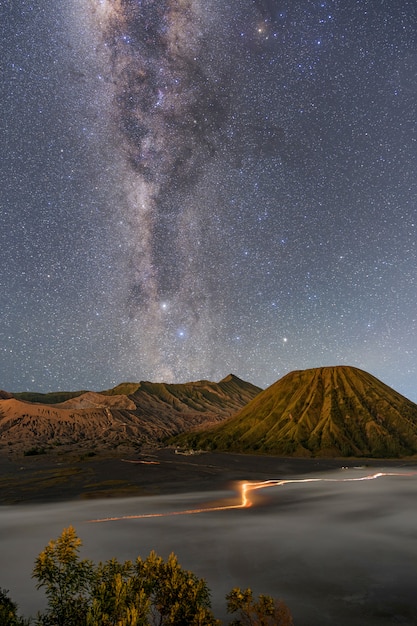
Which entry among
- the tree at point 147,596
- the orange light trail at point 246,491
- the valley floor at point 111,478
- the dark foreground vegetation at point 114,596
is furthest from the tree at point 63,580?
A: the valley floor at point 111,478

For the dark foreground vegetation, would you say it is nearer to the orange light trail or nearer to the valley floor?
the orange light trail

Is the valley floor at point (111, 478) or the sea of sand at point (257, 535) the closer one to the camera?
the sea of sand at point (257, 535)

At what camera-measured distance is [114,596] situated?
11953 millimetres

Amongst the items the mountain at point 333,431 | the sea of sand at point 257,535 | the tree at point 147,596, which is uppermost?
the mountain at point 333,431

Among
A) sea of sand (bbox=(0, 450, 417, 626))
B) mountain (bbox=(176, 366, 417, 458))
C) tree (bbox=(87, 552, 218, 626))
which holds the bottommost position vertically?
sea of sand (bbox=(0, 450, 417, 626))

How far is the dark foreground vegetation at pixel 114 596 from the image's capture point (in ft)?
37.7

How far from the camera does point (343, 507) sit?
173 ft

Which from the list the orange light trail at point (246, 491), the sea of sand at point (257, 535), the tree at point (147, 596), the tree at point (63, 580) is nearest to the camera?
the tree at point (147, 596)

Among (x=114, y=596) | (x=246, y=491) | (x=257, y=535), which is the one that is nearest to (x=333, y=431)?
(x=246, y=491)

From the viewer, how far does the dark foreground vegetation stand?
11484mm

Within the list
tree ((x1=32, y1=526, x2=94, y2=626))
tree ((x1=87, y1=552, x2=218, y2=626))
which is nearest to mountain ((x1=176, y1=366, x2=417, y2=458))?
tree ((x1=87, y1=552, x2=218, y2=626))

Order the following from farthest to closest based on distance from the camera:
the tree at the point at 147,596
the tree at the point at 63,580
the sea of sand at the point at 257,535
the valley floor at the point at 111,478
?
the valley floor at the point at 111,478 < the sea of sand at the point at 257,535 < the tree at the point at 63,580 < the tree at the point at 147,596

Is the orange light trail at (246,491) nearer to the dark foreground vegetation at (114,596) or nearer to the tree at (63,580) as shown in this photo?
the dark foreground vegetation at (114,596)

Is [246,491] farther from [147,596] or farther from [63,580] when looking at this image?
[63,580]
